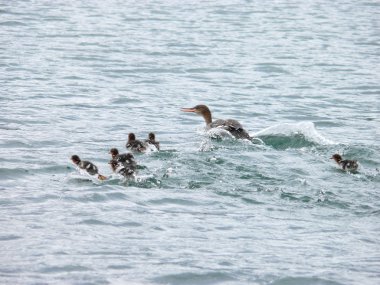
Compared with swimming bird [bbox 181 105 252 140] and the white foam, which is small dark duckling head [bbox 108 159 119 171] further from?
the white foam

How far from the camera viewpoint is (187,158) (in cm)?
1205

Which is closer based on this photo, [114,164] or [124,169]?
[124,169]

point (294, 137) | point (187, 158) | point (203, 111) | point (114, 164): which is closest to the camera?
point (114, 164)

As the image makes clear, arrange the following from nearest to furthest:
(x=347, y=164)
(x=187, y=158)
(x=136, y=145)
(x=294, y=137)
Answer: (x=347, y=164) → (x=187, y=158) → (x=136, y=145) → (x=294, y=137)

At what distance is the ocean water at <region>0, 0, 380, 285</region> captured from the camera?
346 inches

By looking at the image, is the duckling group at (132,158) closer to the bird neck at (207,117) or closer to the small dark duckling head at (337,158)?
the small dark duckling head at (337,158)

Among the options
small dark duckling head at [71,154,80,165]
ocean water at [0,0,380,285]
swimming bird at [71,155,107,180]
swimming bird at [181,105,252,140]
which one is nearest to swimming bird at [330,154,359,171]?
ocean water at [0,0,380,285]

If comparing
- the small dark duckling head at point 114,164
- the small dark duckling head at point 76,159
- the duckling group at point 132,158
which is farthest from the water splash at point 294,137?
the small dark duckling head at point 76,159

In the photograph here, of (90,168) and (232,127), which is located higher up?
(232,127)

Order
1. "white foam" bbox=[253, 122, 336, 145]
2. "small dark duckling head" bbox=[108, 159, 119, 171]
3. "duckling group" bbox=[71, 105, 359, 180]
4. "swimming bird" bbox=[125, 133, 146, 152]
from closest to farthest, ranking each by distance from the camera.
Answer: "duckling group" bbox=[71, 105, 359, 180] → "small dark duckling head" bbox=[108, 159, 119, 171] → "swimming bird" bbox=[125, 133, 146, 152] → "white foam" bbox=[253, 122, 336, 145]

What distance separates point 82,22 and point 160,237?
1966 centimetres

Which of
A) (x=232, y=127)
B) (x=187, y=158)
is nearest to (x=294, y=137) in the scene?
(x=232, y=127)

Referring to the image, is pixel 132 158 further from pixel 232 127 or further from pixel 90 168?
pixel 232 127

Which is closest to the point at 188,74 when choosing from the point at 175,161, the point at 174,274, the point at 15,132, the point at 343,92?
the point at 343,92
